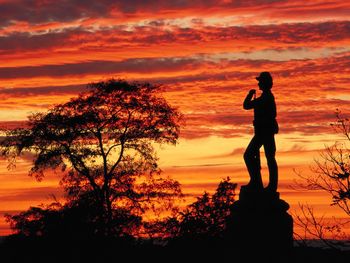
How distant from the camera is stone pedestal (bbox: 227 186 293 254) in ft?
73.5

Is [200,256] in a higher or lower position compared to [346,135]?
lower

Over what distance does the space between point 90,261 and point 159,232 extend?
6.14 metres

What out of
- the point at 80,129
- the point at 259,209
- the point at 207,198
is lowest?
the point at 259,209

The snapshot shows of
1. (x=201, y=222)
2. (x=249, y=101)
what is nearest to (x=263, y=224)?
(x=249, y=101)

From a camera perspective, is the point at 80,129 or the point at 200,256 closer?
the point at 200,256

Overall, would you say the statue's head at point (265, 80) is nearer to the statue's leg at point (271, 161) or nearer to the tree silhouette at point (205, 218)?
the statue's leg at point (271, 161)

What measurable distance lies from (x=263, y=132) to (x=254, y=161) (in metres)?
0.85

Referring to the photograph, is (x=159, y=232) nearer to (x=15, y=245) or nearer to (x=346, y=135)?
(x=15, y=245)

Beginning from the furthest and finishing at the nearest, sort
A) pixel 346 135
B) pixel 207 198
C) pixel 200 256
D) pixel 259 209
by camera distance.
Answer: pixel 207 198, pixel 200 256, pixel 346 135, pixel 259 209

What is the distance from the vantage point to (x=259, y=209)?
74.0ft

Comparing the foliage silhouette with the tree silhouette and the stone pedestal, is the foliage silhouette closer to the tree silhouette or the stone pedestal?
the tree silhouette

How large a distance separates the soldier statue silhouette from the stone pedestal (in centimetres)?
31

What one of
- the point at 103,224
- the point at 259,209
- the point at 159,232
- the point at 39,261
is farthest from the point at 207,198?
the point at 259,209

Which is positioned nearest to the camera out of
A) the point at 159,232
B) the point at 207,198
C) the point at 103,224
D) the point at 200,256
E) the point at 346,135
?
the point at 346,135
